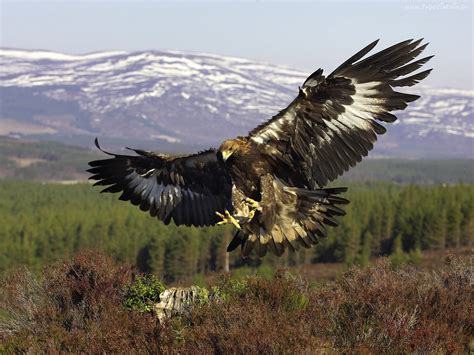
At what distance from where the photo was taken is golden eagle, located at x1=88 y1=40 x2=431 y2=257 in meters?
11.9

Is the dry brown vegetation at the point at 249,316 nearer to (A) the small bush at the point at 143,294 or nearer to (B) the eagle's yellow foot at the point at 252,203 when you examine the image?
(A) the small bush at the point at 143,294

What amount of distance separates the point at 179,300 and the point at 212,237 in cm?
7258

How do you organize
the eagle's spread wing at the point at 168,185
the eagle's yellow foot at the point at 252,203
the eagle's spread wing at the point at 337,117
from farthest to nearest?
the eagle's spread wing at the point at 168,185, the eagle's yellow foot at the point at 252,203, the eagle's spread wing at the point at 337,117

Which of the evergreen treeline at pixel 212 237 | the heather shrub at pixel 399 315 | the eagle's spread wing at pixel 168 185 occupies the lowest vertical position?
the evergreen treeline at pixel 212 237

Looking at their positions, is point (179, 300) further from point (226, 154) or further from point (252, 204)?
point (226, 154)

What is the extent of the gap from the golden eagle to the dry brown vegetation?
1.64 m

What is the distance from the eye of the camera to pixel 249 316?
12734mm

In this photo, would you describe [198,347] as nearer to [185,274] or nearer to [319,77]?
[319,77]

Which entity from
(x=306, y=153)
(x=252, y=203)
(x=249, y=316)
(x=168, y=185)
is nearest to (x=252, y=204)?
(x=252, y=203)

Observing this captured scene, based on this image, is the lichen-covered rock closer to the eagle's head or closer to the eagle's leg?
the eagle's leg

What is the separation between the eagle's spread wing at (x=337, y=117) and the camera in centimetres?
1179

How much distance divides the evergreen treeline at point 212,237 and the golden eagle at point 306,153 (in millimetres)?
65277

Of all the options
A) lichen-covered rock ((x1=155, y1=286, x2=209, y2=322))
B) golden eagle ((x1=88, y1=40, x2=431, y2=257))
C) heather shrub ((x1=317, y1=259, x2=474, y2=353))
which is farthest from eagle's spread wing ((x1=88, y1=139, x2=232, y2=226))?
heather shrub ((x1=317, y1=259, x2=474, y2=353))

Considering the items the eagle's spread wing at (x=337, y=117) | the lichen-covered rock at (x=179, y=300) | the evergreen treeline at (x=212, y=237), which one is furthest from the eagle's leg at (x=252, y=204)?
the evergreen treeline at (x=212, y=237)
